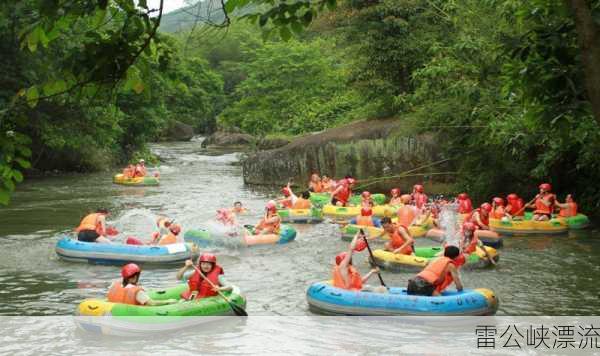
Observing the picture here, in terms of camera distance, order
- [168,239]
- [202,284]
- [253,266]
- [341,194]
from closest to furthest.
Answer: [202,284], [253,266], [168,239], [341,194]

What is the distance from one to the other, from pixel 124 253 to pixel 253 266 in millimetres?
2323

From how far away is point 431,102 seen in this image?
2345 centimetres

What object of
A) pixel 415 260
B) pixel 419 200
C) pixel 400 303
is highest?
pixel 419 200

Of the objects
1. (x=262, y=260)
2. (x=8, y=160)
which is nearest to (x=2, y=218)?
(x=262, y=260)

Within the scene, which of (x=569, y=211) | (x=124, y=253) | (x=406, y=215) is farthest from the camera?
(x=569, y=211)

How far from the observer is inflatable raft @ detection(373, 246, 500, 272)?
13328 mm

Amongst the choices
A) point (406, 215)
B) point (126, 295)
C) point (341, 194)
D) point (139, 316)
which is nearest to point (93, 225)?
point (126, 295)

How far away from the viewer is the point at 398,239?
45.6 ft

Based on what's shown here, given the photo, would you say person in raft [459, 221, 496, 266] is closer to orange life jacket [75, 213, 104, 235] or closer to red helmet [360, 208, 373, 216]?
red helmet [360, 208, 373, 216]

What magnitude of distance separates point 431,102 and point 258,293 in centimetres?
1269

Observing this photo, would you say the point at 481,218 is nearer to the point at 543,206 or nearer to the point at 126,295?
the point at 543,206

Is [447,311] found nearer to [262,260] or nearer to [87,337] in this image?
[87,337]

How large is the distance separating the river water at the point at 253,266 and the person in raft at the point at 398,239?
56 centimetres

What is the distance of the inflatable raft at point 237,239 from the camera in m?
15.9
